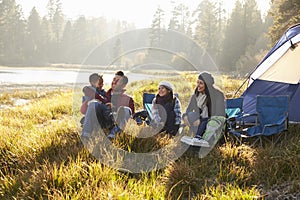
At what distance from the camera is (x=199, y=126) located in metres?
3.93

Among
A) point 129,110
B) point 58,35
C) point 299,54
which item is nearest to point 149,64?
point 129,110

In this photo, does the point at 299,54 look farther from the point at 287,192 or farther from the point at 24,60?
the point at 24,60

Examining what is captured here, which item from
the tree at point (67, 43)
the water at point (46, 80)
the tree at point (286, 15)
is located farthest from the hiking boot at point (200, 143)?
the tree at point (67, 43)

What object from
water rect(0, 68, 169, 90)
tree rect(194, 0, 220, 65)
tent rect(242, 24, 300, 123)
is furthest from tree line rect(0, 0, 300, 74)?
tent rect(242, 24, 300, 123)

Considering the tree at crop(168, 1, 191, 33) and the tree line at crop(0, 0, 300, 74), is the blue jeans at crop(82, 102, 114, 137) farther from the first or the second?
the tree at crop(168, 1, 191, 33)

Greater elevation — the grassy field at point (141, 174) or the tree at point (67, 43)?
the tree at point (67, 43)

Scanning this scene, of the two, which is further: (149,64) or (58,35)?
(58,35)

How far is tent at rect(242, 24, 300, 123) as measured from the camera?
4.55 metres

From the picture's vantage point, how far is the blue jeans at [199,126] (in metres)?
3.86

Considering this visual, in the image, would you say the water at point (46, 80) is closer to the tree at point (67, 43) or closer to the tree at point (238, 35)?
the tree at point (238, 35)

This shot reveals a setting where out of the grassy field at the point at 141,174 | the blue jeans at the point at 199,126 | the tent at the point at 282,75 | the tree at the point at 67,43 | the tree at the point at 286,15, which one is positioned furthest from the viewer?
the tree at the point at 67,43

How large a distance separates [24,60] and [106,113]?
4852 centimetres

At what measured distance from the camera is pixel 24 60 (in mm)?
47938

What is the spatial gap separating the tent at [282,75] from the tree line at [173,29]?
13457 millimetres
